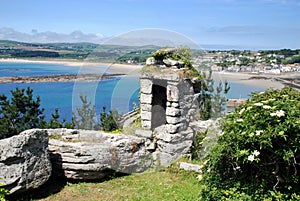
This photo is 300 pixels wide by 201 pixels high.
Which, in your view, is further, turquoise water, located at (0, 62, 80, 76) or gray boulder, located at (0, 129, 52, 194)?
turquoise water, located at (0, 62, 80, 76)

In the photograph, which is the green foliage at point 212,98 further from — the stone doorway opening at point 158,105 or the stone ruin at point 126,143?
the stone ruin at point 126,143

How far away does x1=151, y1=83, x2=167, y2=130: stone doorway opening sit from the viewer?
10828 mm

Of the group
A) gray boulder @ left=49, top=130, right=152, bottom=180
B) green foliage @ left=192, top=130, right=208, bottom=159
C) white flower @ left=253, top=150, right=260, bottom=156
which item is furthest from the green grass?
white flower @ left=253, top=150, right=260, bottom=156

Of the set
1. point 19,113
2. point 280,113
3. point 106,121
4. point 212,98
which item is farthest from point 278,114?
point 19,113

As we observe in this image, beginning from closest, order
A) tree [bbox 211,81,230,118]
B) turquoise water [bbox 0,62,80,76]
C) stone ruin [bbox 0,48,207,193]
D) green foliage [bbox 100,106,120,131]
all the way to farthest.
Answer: stone ruin [bbox 0,48,207,193], green foliage [bbox 100,106,120,131], tree [bbox 211,81,230,118], turquoise water [bbox 0,62,80,76]

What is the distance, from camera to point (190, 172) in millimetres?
9203

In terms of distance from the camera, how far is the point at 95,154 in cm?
853

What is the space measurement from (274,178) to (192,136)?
5.76 meters

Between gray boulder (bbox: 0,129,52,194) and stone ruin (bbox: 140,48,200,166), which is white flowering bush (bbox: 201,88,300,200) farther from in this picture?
stone ruin (bbox: 140,48,200,166)

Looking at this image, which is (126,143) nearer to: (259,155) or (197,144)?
(197,144)

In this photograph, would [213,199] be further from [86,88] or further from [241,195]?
[86,88]

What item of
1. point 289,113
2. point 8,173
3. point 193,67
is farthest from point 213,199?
point 193,67

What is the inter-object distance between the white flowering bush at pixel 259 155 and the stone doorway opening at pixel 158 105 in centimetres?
545

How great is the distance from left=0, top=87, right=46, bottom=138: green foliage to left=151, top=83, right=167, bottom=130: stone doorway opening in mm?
9940
